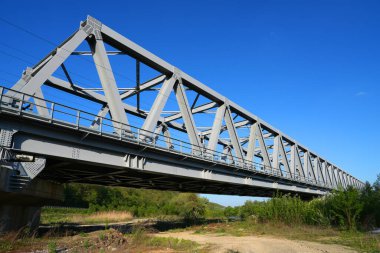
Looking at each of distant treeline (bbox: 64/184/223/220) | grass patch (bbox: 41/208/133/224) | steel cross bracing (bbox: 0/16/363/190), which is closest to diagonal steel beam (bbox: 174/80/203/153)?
steel cross bracing (bbox: 0/16/363/190)

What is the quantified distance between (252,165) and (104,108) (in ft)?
51.0

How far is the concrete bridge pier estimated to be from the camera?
1306cm

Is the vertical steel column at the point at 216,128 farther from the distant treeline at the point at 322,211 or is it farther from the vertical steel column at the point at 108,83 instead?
the vertical steel column at the point at 108,83

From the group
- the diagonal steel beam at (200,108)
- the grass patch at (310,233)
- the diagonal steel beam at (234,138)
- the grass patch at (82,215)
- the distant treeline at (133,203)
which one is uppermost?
the diagonal steel beam at (200,108)

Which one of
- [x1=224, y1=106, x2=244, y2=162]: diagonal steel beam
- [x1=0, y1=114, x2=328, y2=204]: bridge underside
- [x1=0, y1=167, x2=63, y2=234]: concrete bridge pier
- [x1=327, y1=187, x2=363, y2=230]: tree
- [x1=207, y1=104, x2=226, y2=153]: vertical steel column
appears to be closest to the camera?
[x1=0, y1=167, x2=63, y2=234]: concrete bridge pier

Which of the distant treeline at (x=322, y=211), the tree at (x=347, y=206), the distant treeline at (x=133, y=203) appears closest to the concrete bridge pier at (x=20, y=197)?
the distant treeline at (x=322, y=211)

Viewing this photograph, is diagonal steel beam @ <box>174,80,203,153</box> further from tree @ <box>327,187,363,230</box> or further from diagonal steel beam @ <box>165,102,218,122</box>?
tree @ <box>327,187,363,230</box>

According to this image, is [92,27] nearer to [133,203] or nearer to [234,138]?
[234,138]

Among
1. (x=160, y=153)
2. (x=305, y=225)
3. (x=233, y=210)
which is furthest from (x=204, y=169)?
(x=233, y=210)

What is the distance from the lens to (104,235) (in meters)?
14.3

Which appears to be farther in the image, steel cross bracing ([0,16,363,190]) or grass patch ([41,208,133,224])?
grass patch ([41,208,133,224])

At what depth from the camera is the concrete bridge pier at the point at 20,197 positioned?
1306 centimetres

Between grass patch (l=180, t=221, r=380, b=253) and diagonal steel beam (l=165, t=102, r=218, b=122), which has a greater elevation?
diagonal steel beam (l=165, t=102, r=218, b=122)

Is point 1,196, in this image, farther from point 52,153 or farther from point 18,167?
point 52,153
